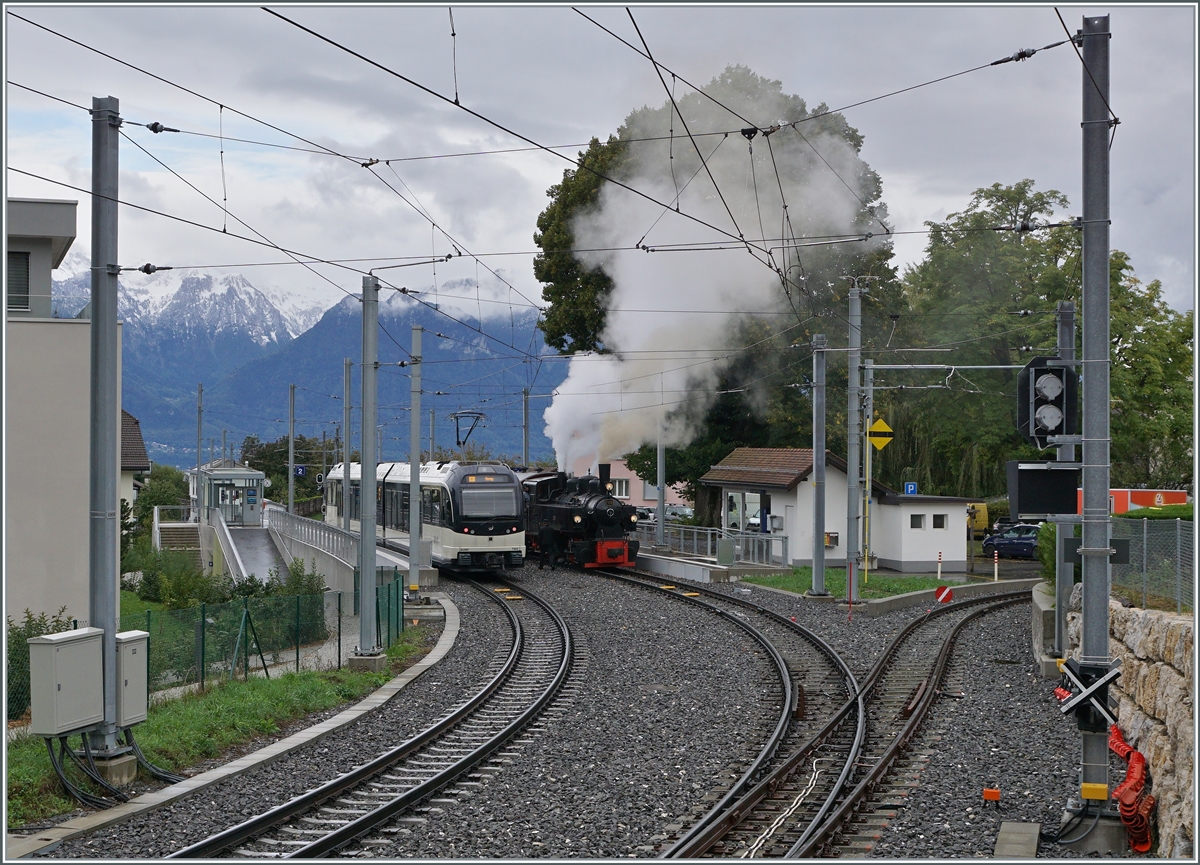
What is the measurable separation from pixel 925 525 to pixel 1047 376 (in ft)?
80.2

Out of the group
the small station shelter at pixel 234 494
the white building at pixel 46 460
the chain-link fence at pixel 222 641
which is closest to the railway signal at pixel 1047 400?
the chain-link fence at pixel 222 641

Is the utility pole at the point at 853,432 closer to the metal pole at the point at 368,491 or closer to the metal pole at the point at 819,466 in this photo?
the metal pole at the point at 819,466

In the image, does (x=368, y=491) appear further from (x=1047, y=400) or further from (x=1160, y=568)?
(x=1160, y=568)

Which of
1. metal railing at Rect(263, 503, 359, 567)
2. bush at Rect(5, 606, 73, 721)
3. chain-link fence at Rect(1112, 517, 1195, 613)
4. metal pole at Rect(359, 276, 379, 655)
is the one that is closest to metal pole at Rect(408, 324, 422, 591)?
metal railing at Rect(263, 503, 359, 567)

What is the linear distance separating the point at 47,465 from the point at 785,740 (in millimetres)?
12809

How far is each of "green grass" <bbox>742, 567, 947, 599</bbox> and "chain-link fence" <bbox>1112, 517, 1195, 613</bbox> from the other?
12097 mm

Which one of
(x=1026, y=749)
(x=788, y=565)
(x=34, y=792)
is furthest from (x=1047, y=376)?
(x=788, y=565)

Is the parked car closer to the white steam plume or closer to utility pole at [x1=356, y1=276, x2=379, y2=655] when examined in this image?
the white steam plume

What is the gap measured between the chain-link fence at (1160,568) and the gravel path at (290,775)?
8.23 m

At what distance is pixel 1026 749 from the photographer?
1191 centimetres

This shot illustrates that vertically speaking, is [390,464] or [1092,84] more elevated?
[1092,84]

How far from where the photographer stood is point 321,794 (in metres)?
9.76

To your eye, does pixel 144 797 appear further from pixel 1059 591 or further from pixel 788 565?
pixel 788 565

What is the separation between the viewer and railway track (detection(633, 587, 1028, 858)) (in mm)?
8789
